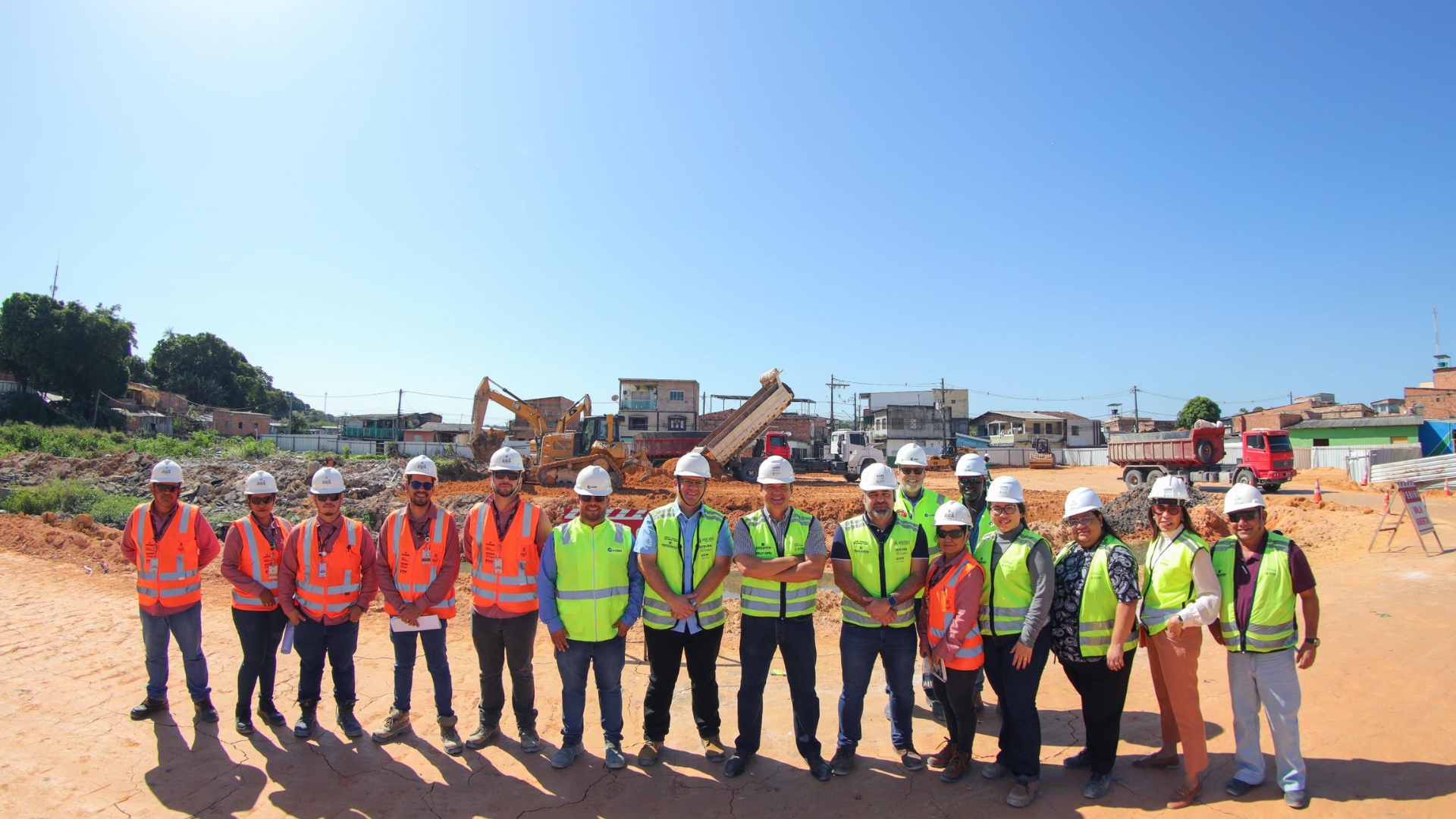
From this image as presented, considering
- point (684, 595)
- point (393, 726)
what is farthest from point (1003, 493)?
point (393, 726)

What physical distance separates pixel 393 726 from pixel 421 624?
71cm

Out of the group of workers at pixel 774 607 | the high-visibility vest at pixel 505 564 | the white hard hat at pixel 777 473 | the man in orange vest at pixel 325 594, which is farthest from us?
the man in orange vest at pixel 325 594

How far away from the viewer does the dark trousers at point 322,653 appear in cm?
432

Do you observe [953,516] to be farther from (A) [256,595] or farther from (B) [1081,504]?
(A) [256,595]

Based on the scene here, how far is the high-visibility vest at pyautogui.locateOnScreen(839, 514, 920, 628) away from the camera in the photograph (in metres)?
3.87

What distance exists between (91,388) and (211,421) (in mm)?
7994

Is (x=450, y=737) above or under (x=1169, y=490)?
under

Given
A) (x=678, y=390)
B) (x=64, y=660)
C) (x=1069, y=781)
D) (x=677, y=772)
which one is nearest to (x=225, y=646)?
(x=64, y=660)

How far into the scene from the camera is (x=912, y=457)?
197 inches

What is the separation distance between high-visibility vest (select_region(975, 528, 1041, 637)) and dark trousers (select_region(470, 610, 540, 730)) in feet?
8.76

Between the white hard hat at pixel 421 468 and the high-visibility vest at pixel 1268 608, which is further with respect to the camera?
the white hard hat at pixel 421 468

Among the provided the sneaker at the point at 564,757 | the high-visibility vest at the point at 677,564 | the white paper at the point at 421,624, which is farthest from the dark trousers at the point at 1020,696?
the white paper at the point at 421,624

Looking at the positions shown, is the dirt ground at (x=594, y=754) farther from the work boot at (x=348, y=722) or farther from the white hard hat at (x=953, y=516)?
the white hard hat at (x=953, y=516)

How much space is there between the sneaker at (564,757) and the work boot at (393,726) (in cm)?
108
